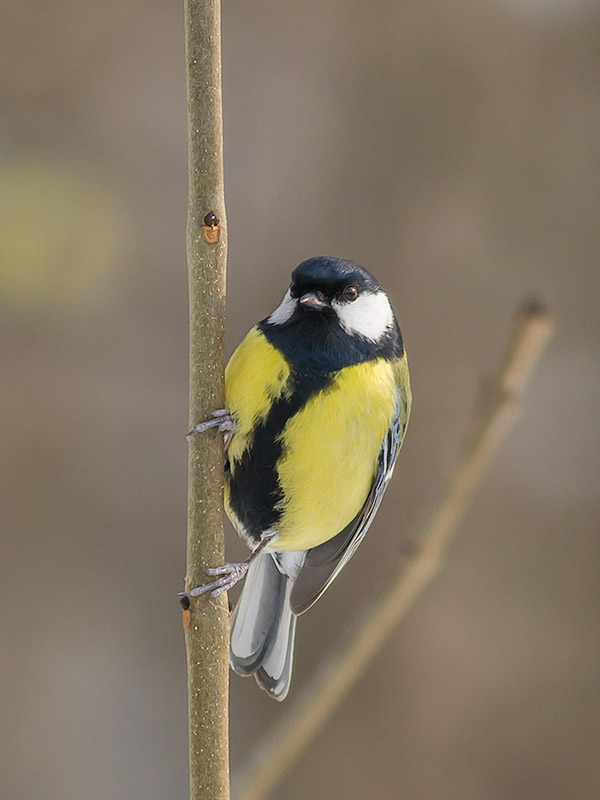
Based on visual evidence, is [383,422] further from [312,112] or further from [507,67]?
[507,67]

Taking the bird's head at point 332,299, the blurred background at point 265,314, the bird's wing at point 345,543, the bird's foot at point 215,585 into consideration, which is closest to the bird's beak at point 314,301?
the bird's head at point 332,299

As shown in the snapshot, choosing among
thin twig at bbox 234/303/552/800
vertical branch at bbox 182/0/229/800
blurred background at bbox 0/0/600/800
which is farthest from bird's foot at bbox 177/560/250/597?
blurred background at bbox 0/0/600/800

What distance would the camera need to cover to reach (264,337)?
2.90 feet

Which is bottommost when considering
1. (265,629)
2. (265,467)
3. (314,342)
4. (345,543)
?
(265,629)

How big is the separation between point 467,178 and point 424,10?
399mm

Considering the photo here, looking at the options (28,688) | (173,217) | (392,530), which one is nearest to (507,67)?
(173,217)

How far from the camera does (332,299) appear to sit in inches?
34.4

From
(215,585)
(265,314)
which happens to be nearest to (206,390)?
(215,585)

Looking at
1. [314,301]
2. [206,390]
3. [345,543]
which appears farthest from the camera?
[345,543]

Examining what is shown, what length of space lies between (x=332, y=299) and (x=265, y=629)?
1.37 feet

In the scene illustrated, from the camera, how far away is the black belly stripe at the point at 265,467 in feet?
2.82

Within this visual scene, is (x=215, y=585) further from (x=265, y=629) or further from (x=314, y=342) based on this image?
(x=265, y=629)

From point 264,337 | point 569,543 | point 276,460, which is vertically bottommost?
point 569,543

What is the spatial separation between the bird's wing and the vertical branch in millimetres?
336
